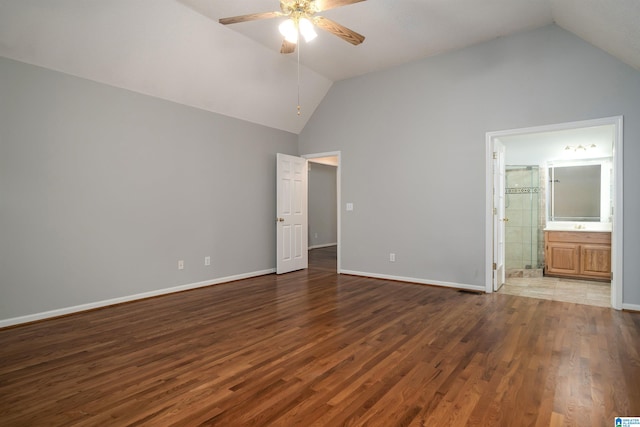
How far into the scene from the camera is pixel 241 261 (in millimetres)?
5668

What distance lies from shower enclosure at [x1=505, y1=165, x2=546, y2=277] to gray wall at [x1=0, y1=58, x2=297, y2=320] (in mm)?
4840

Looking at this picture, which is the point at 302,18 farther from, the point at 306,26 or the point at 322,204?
the point at 322,204

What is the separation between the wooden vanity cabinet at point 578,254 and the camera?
5.31 meters

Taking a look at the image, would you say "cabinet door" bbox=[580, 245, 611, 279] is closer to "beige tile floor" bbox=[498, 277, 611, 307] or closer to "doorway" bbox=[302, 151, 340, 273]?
"beige tile floor" bbox=[498, 277, 611, 307]

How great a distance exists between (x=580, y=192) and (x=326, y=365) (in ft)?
18.8

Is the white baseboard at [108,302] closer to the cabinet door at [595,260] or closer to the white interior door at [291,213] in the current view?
the white interior door at [291,213]

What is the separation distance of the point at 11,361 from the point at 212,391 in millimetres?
1712

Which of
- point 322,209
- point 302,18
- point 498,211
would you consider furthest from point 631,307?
point 322,209

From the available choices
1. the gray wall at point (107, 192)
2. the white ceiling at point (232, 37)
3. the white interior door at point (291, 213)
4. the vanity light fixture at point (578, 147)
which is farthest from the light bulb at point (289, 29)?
the vanity light fixture at point (578, 147)

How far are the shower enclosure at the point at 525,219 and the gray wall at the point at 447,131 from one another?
2.12 m

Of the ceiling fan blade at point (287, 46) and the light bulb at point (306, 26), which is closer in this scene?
the light bulb at point (306, 26)

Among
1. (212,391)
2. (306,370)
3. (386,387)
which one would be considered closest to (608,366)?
(386,387)

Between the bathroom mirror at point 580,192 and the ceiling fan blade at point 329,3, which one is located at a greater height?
the ceiling fan blade at point 329,3

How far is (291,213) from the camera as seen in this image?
632 cm
